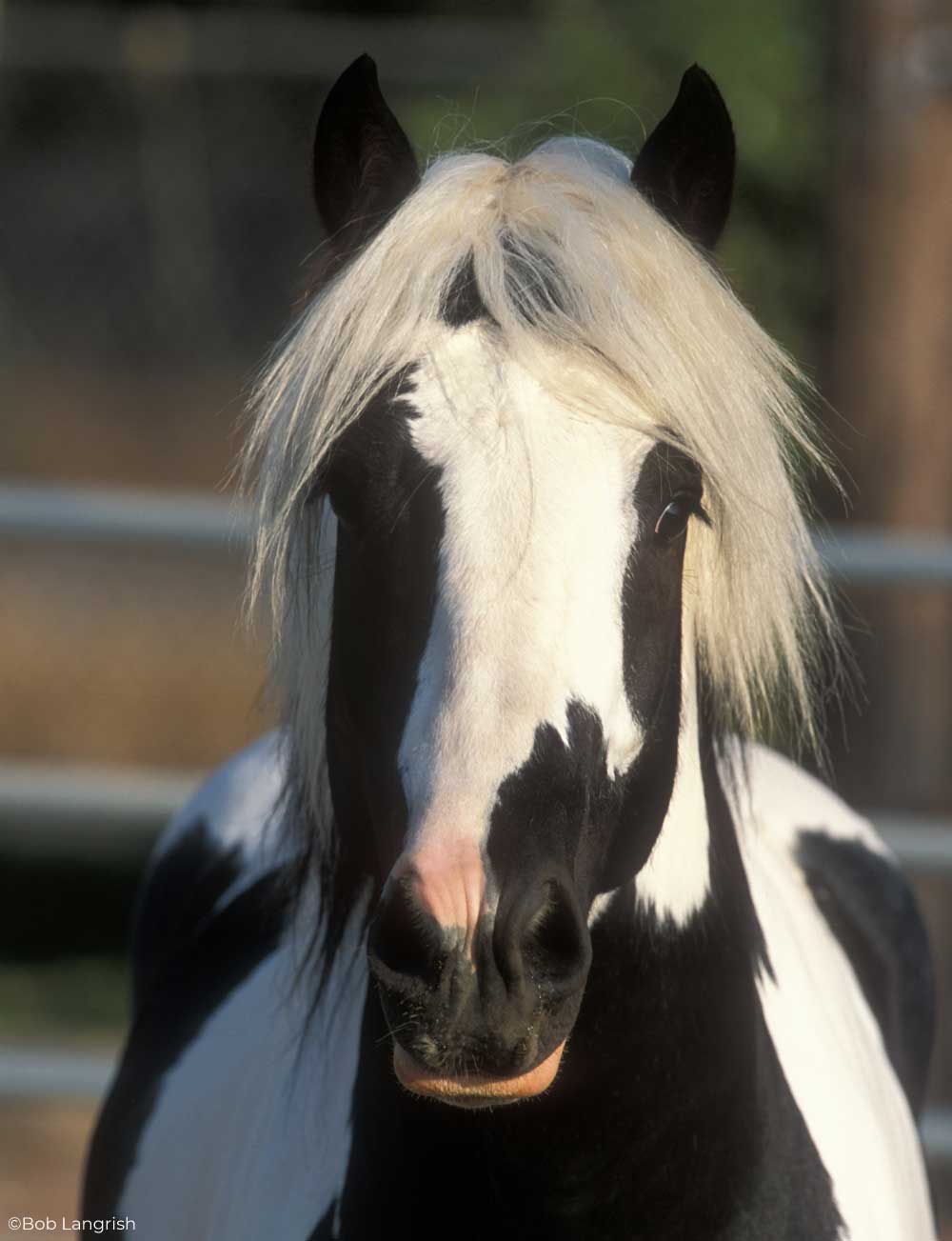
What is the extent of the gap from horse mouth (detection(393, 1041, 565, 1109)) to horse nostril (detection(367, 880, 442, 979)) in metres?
0.08

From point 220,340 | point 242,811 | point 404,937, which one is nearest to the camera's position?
point 404,937

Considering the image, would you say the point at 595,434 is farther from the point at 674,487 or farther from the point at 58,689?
the point at 58,689

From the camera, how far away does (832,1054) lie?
1612mm

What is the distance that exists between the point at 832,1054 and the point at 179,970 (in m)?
0.88

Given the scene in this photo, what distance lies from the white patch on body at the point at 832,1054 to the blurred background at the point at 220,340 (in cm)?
32

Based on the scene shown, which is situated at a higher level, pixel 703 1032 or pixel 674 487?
pixel 674 487

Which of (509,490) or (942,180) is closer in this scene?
(509,490)

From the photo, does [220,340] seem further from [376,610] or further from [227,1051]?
[376,610]

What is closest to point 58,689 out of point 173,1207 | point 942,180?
point 942,180

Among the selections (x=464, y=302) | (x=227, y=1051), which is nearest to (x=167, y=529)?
(x=227, y=1051)

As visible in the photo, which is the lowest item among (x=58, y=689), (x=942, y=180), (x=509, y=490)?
(x=58, y=689)

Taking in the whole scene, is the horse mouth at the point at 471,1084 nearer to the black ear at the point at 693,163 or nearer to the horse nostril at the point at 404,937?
the horse nostril at the point at 404,937

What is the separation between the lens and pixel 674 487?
1326mm

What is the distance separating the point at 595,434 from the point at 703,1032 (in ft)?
1.78
